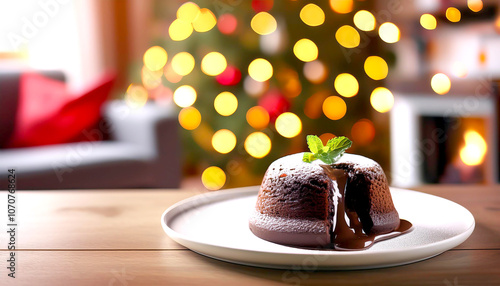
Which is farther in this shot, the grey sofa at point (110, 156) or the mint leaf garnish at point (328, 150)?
the grey sofa at point (110, 156)

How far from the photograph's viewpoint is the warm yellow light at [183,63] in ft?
9.77

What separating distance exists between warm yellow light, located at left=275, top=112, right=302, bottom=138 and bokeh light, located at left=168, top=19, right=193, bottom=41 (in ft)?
2.42

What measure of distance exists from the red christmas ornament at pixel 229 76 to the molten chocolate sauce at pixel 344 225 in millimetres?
2148

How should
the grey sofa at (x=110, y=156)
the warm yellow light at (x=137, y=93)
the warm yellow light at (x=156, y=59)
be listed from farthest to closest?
the warm yellow light at (x=137, y=93)
the warm yellow light at (x=156, y=59)
the grey sofa at (x=110, y=156)

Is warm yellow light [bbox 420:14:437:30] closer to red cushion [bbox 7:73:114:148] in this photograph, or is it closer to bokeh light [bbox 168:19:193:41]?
bokeh light [bbox 168:19:193:41]

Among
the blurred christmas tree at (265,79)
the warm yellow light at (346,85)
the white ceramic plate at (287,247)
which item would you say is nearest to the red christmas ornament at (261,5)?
the blurred christmas tree at (265,79)

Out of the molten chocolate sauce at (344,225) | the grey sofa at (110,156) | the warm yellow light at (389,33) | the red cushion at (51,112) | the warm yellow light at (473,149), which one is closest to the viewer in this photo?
the molten chocolate sauce at (344,225)

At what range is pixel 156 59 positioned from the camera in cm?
343

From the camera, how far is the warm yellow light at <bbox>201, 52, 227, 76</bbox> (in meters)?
2.90

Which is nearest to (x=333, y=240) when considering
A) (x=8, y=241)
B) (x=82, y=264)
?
(x=82, y=264)

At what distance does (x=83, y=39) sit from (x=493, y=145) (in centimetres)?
309

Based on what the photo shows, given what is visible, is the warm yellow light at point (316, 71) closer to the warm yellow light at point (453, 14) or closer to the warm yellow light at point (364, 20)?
the warm yellow light at point (364, 20)

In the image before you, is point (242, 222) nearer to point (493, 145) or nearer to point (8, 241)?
point (8, 241)

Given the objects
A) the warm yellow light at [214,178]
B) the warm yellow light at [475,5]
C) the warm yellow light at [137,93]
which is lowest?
the warm yellow light at [214,178]
